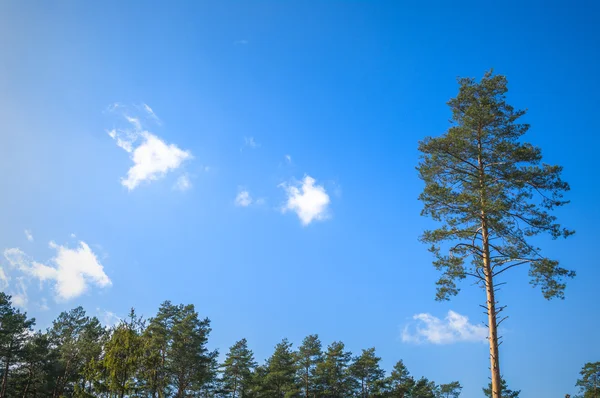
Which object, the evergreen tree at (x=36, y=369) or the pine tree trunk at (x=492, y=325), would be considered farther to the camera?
the evergreen tree at (x=36, y=369)

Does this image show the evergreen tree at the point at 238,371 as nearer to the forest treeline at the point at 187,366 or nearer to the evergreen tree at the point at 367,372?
the forest treeline at the point at 187,366

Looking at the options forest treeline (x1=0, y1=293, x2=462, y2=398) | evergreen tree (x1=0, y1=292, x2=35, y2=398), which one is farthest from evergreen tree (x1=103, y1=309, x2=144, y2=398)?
evergreen tree (x1=0, y1=292, x2=35, y2=398)

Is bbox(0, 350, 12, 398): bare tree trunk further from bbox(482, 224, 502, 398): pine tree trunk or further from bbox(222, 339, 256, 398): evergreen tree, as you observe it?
bbox(482, 224, 502, 398): pine tree trunk

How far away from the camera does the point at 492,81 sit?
17.4 metres

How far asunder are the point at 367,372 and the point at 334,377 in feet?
14.2

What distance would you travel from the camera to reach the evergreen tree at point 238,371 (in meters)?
45.0

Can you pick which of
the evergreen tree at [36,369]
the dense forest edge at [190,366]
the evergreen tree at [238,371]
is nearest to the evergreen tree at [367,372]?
the dense forest edge at [190,366]

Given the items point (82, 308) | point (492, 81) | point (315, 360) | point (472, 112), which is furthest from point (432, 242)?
point (82, 308)

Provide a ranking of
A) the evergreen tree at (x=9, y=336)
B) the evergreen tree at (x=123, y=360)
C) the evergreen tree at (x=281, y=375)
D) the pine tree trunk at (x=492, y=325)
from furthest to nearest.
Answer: the evergreen tree at (x=281, y=375), the evergreen tree at (x=9, y=336), the evergreen tree at (x=123, y=360), the pine tree trunk at (x=492, y=325)

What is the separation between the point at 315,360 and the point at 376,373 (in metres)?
7.41

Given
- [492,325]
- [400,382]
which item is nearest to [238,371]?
[400,382]

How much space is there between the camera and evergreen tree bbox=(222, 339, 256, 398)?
148 feet

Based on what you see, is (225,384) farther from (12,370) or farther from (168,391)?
(12,370)

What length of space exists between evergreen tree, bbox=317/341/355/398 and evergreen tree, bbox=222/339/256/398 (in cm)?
806
